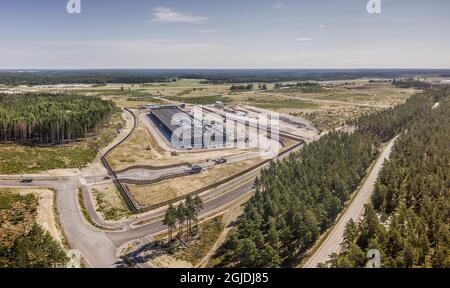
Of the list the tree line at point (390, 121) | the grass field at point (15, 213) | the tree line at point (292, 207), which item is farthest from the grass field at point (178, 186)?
the tree line at point (390, 121)

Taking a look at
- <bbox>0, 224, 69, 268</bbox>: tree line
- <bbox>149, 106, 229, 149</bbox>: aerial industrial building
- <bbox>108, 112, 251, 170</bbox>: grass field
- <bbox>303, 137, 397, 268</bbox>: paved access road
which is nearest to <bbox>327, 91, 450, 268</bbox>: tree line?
<bbox>303, 137, 397, 268</bbox>: paved access road

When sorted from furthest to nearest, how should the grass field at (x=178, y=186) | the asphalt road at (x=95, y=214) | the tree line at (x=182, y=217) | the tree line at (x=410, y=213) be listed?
1. the grass field at (x=178, y=186)
2. the tree line at (x=182, y=217)
3. the asphalt road at (x=95, y=214)
4. the tree line at (x=410, y=213)

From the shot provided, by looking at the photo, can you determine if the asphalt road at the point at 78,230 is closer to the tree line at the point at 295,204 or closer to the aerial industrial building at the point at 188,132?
the tree line at the point at 295,204

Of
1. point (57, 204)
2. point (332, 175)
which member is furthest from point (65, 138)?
point (332, 175)

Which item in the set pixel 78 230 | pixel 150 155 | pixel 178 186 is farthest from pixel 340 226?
pixel 150 155

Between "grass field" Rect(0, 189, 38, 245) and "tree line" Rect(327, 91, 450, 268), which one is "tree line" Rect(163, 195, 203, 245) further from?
"grass field" Rect(0, 189, 38, 245)

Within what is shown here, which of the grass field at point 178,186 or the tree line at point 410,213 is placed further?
the grass field at point 178,186
